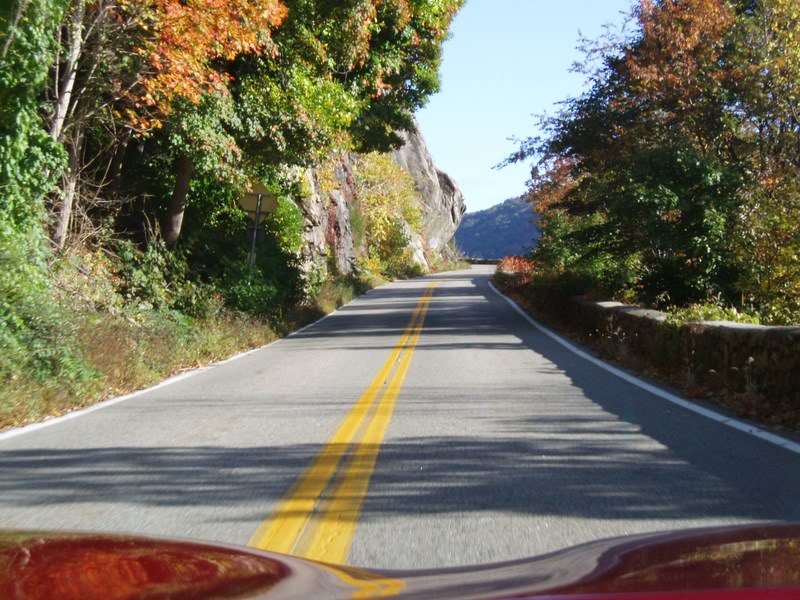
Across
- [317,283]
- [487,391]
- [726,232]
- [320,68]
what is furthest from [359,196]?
[487,391]

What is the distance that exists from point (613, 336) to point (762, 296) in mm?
3333

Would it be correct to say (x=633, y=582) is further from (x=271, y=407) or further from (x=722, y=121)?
(x=722, y=121)

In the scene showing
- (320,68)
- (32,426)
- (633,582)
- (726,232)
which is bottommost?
(32,426)

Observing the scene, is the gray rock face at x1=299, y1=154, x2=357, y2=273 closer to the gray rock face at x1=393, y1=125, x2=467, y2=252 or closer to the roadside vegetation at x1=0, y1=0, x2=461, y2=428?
the roadside vegetation at x1=0, y1=0, x2=461, y2=428

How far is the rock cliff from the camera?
39.1 m

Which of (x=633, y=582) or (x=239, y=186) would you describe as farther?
(x=239, y=186)

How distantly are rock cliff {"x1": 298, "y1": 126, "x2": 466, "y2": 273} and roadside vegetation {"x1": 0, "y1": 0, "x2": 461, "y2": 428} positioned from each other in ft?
23.6

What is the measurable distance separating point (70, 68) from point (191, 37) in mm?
2345

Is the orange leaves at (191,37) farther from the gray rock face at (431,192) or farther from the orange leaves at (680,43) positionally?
the gray rock face at (431,192)

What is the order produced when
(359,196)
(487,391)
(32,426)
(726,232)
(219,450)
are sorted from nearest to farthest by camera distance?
(219,450) → (32,426) → (487,391) → (726,232) → (359,196)

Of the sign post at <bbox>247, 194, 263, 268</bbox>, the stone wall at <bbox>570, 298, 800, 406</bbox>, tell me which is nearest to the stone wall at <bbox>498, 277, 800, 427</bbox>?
the stone wall at <bbox>570, 298, 800, 406</bbox>

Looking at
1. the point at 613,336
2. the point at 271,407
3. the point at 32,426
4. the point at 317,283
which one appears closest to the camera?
the point at 32,426

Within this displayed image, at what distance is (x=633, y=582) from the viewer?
2678mm

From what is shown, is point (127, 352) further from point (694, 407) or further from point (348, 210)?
point (348, 210)
